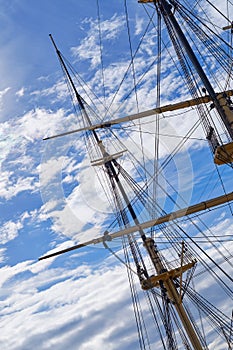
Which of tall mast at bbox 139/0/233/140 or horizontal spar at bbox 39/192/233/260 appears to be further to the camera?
horizontal spar at bbox 39/192/233/260

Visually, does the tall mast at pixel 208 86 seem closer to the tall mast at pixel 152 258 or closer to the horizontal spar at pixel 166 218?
the horizontal spar at pixel 166 218

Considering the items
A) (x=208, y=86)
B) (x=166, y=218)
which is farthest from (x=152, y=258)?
(x=208, y=86)

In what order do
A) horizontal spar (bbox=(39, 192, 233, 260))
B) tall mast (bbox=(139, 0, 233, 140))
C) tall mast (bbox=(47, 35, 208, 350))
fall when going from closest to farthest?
tall mast (bbox=(139, 0, 233, 140)) → horizontal spar (bbox=(39, 192, 233, 260)) → tall mast (bbox=(47, 35, 208, 350))

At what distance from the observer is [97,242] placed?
2394cm

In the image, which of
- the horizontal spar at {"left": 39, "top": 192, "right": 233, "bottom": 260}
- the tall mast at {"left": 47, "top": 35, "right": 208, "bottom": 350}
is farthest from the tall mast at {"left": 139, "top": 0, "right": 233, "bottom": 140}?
the tall mast at {"left": 47, "top": 35, "right": 208, "bottom": 350}

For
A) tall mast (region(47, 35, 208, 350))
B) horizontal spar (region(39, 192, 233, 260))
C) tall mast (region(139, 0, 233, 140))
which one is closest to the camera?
tall mast (region(139, 0, 233, 140))

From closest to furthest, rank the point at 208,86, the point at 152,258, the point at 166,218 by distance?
1. the point at 208,86
2. the point at 166,218
3. the point at 152,258

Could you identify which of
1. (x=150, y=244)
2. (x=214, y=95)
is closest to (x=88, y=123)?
(x=150, y=244)

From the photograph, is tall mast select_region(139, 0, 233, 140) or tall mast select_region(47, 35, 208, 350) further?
tall mast select_region(47, 35, 208, 350)

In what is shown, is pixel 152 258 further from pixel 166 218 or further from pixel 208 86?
pixel 208 86

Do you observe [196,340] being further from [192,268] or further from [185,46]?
[185,46]

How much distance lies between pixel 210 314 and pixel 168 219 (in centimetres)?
667

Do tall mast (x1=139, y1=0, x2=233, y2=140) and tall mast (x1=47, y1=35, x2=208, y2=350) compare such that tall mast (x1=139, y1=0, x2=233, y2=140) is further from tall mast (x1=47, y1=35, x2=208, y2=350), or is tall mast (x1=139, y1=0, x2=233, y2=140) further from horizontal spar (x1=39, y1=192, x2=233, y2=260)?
tall mast (x1=47, y1=35, x2=208, y2=350)

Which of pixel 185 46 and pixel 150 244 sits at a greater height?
pixel 185 46
